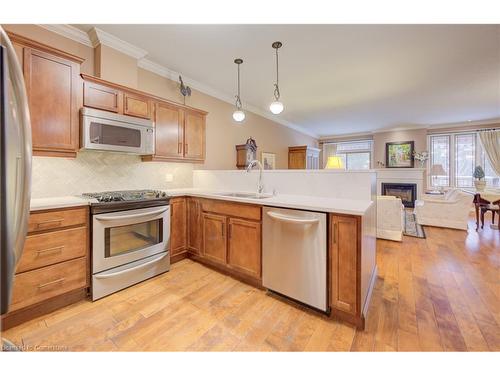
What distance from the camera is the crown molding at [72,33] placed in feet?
7.39

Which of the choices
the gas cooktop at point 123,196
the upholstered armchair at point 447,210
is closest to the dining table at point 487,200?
the upholstered armchair at point 447,210

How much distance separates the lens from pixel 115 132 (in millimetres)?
2322

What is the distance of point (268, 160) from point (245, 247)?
3.68m

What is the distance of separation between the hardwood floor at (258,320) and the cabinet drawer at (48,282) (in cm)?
17

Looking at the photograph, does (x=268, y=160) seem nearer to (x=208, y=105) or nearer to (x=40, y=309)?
(x=208, y=105)

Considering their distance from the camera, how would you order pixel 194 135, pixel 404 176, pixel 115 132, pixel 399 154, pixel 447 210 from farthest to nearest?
pixel 399 154 → pixel 404 176 → pixel 447 210 → pixel 194 135 → pixel 115 132

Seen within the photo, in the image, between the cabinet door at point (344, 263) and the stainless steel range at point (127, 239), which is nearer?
the cabinet door at point (344, 263)

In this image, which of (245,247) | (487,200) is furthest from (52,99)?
(487,200)

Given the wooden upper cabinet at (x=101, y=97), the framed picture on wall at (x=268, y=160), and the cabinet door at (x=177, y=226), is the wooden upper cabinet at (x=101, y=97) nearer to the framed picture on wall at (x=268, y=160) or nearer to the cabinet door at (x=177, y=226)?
the cabinet door at (x=177, y=226)

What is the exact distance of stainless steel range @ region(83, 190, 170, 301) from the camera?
198 cm
